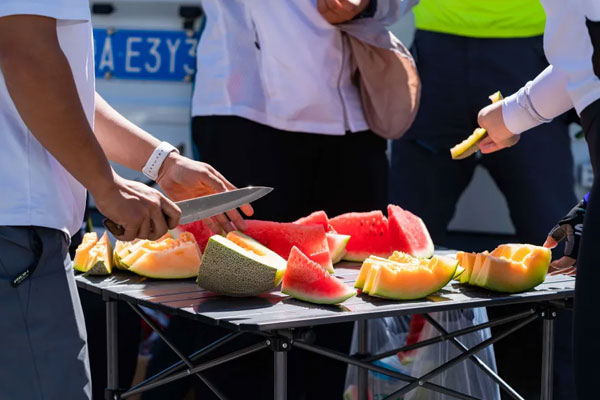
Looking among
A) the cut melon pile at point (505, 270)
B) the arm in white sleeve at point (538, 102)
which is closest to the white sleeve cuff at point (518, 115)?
the arm in white sleeve at point (538, 102)

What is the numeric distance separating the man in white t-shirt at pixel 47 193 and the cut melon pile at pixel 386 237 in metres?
1.10

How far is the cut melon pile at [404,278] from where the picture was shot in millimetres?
2488

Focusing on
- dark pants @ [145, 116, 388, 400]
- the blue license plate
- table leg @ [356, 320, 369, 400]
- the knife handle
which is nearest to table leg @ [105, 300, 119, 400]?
dark pants @ [145, 116, 388, 400]

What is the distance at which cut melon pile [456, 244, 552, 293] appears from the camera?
2631 mm

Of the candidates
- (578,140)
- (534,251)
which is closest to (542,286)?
(534,251)

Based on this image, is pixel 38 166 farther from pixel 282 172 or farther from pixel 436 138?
pixel 436 138

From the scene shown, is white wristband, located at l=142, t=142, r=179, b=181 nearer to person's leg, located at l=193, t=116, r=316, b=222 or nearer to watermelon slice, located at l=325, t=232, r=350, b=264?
watermelon slice, located at l=325, t=232, r=350, b=264

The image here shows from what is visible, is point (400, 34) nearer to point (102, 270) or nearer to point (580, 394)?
point (102, 270)

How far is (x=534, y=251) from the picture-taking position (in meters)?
2.72

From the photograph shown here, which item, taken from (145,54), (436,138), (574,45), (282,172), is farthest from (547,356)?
(145,54)

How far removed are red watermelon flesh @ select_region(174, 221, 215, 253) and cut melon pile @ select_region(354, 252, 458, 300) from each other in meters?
0.66

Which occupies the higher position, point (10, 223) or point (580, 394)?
point (10, 223)

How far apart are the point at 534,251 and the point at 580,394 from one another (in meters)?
0.73

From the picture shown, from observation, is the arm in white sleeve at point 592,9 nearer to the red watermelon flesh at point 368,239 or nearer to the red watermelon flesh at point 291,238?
the red watermelon flesh at point 291,238
